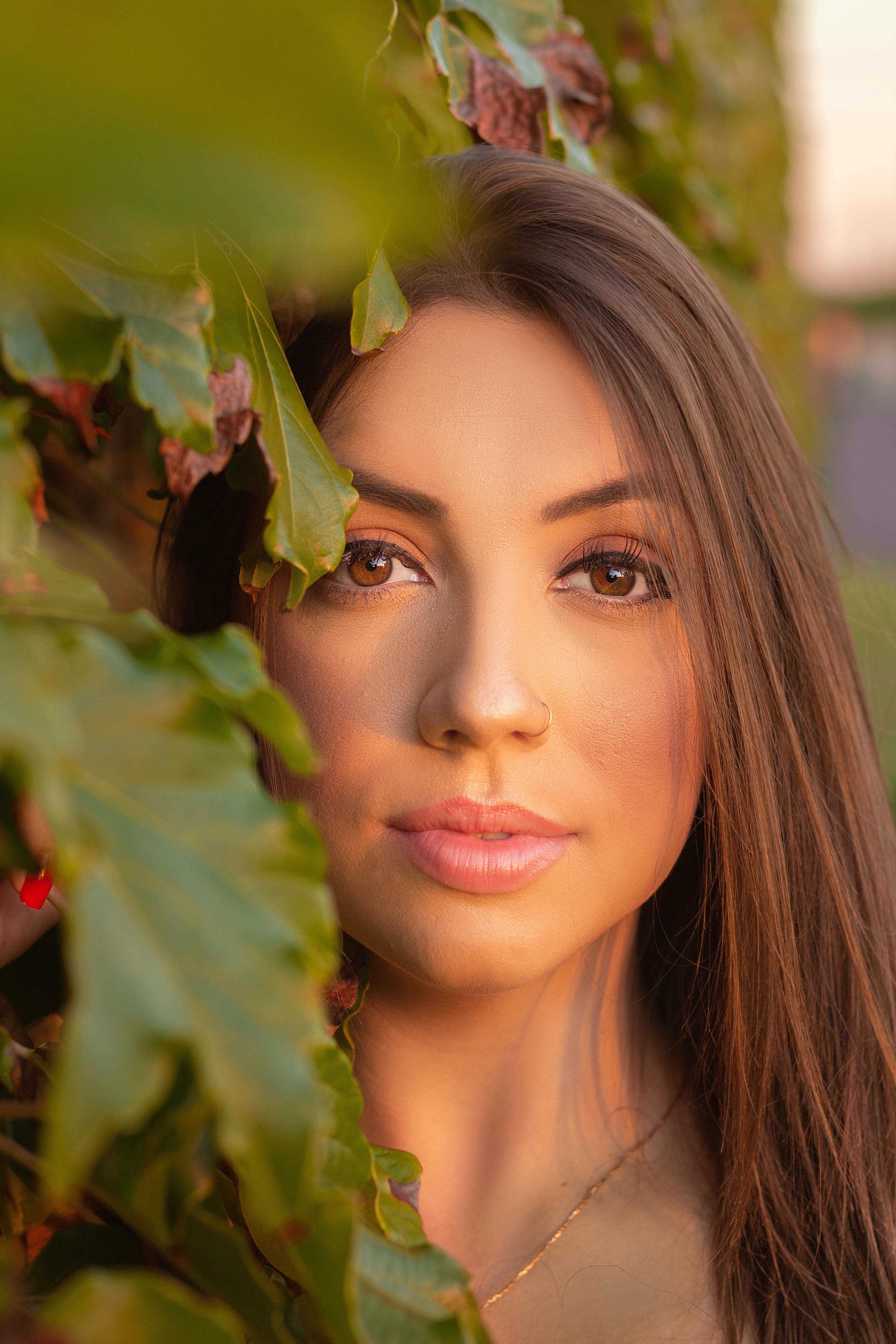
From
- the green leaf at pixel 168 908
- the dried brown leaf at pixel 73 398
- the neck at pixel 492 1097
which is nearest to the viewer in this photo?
the green leaf at pixel 168 908

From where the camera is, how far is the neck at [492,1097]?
4.44 ft

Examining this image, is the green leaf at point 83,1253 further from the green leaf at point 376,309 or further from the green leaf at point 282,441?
the green leaf at point 376,309

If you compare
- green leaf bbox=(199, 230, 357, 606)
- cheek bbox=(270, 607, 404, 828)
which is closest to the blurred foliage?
cheek bbox=(270, 607, 404, 828)

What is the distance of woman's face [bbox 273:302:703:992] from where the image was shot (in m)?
1.09

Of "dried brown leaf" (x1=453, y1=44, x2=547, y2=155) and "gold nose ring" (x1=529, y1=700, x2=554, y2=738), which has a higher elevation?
"dried brown leaf" (x1=453, y1=44, x2=547, y2=155)

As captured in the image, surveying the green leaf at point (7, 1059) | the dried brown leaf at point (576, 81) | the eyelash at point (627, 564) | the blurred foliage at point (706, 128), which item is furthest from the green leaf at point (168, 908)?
the blurred foliage at point (706, 128)

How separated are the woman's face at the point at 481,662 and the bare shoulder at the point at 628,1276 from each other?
40 cm

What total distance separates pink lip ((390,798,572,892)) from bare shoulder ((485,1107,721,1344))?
52 cm

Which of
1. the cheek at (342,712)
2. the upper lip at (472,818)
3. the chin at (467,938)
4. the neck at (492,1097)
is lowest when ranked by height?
the neck at (492,1097)

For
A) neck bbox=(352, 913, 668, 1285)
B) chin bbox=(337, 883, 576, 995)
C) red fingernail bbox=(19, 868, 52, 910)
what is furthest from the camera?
neck bbox=(352, 913, 668, 1285)

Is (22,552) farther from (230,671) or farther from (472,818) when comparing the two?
(472,818)

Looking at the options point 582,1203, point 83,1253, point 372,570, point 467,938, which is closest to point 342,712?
point 372,570

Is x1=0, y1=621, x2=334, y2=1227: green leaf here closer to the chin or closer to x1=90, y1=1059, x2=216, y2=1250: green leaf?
x1=90, y1=1059, x2=216, y2=1250: green leaf

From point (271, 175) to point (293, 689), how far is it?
36.5 inches
